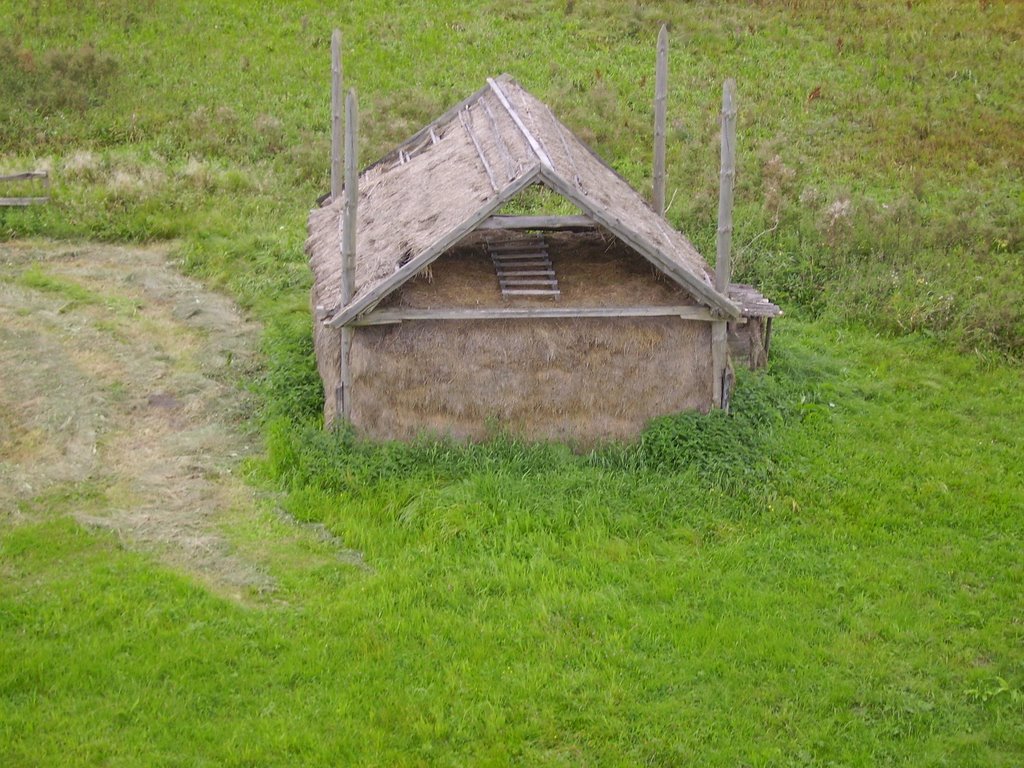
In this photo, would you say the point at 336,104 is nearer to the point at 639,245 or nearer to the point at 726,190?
the point at 639,245

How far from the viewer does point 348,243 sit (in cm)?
992

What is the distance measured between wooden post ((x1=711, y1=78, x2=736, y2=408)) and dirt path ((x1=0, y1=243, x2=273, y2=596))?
4570 mm

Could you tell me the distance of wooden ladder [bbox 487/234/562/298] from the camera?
402 inches

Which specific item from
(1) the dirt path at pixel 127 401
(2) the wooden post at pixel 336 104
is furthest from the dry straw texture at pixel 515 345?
(1) the dirt path at pixel 127 401

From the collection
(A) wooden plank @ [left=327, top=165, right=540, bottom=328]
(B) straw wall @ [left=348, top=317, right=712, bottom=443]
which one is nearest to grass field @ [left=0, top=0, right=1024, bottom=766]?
(B) straw wall @ [left=348, top=317, right=712, bottom=443]

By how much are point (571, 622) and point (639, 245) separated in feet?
11.9

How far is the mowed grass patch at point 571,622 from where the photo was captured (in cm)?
700

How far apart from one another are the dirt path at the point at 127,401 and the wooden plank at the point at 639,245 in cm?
395

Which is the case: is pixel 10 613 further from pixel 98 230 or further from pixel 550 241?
pixel 98 230

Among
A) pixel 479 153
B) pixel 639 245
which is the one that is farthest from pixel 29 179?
pixel 639 245

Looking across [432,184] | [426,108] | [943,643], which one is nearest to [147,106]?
[426,108]

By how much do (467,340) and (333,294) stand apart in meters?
1.59

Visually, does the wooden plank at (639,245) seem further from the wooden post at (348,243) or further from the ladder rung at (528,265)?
the wooden post at (348,243)

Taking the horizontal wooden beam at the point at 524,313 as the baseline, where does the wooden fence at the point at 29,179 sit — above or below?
above
